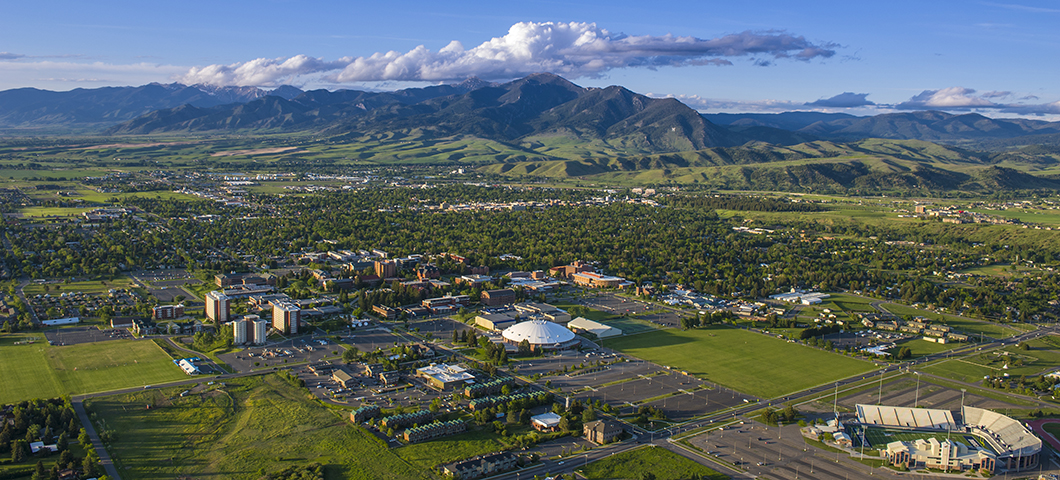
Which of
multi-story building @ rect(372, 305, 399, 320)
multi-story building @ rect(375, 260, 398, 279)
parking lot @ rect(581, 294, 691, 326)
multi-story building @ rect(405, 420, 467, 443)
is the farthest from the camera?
multi-story building @ rect(375, 260, 398, 279)

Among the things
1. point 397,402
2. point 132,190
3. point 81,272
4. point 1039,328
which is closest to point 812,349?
point 1039,328

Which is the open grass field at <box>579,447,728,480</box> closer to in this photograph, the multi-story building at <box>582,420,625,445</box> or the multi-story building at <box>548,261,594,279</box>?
the multi-story building at <box>582,420,625,445</box>

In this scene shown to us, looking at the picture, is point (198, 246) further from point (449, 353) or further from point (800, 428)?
point (800, 428)

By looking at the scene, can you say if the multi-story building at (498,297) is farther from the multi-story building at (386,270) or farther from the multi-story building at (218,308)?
the multi-story building at (218,308)

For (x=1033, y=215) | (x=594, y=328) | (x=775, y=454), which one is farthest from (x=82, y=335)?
(x=1033, y=215)

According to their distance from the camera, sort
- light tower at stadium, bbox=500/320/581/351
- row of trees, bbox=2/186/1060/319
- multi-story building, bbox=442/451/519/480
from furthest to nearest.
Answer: row of trees, bbox=2/186/1060/319 < light tower at stadium, bbox=500/320/581/351 < multi-story building, bbox=442/451/519/480

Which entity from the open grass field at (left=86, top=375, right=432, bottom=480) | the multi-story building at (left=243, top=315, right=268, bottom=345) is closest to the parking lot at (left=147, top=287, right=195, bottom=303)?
the multi-story building at (left=243, top=315, right=268, bottom=345)
